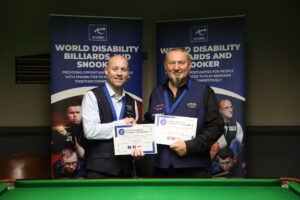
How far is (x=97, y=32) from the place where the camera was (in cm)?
400

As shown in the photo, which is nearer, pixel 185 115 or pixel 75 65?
pixel 185 115

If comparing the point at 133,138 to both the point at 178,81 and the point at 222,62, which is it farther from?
the point at 222,62

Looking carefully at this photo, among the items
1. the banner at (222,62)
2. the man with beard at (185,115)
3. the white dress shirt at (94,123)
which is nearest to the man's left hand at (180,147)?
the man with beard at (185,115)

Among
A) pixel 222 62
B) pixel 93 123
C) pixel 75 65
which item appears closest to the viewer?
pixel 93 123

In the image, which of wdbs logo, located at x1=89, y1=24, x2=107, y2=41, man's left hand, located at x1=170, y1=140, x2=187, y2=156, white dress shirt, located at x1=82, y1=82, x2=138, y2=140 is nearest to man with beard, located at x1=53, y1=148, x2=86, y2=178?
white dress shirt, located at x1=82, y1=82, x2=138, y2=140

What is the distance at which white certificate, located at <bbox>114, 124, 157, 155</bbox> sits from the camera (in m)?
2.73

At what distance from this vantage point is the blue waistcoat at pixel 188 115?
8.81 feet

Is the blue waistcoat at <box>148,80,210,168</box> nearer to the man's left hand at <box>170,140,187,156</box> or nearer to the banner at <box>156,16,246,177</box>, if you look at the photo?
the man's left hand at <box>170,140,187,156</box>

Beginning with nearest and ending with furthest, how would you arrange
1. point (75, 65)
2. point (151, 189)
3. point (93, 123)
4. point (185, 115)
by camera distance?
point (151, 189), point (185, 115), point (93, 123), point (75, 65)

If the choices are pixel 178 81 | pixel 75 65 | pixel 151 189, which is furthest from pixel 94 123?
pixel 75 65

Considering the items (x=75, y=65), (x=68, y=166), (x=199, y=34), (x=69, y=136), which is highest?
(x=199, y=34)

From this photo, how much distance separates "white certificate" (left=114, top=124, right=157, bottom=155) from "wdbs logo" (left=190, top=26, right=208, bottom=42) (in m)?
1.81

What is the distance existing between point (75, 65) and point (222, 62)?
178 centimetres

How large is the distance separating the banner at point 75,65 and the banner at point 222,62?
549 millimetres
